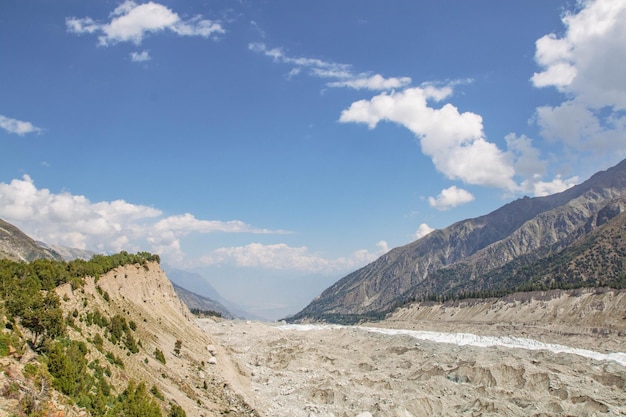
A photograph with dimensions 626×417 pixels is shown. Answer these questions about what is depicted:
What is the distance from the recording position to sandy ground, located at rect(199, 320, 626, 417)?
50.4 m

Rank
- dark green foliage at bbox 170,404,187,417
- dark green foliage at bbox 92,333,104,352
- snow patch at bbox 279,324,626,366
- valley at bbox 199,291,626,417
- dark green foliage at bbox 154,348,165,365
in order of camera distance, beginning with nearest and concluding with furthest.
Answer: dark green foliage at bbox 170,404,187,417, dark green foliage at bbox 92,333,104,352, dark green foliage at bbox 154,348,165,365, valley at bbox 199,291,626,417, snow patch at bbox 279,324,626,366

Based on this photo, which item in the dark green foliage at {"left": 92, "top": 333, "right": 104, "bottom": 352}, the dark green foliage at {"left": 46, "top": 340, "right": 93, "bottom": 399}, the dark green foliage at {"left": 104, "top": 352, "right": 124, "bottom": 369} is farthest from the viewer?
the dark green foliage at {"left": 92, "top": 333, "right": 104, "bottom": 352}

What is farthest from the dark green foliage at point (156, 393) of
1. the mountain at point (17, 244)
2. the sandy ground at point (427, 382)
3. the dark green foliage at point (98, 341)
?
the mountain at point (17, 244)

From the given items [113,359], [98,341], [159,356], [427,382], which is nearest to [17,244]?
[159,356]

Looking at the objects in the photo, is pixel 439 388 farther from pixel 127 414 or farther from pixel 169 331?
pixel 127 414

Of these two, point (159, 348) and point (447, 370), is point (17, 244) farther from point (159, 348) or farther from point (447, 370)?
point (447, 370)

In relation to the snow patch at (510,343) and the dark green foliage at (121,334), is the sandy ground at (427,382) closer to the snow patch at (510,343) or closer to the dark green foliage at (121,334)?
the snow patch at (510,343)

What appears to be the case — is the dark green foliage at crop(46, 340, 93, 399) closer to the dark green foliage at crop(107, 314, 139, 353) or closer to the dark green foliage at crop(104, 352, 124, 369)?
the dark green foliage at crop(104, 352, 124, 369)

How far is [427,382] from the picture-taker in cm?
6131

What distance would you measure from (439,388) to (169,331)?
3649 centimetres

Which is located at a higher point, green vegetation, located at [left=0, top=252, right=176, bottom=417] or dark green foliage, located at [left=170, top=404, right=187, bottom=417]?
green vegetation, located at [left=0, top=252, right=176, bottom=417]

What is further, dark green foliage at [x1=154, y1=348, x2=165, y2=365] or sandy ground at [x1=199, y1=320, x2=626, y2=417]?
sandy ground at [x1=199, y1=320, x2=626, y2=417]

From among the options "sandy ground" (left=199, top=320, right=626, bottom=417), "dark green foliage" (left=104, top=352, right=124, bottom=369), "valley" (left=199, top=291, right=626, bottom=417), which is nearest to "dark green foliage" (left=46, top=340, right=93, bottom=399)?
"dark green foliage" (left=104, top=352, right=124, bottom=369)

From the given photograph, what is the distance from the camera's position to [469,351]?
82250 mm
